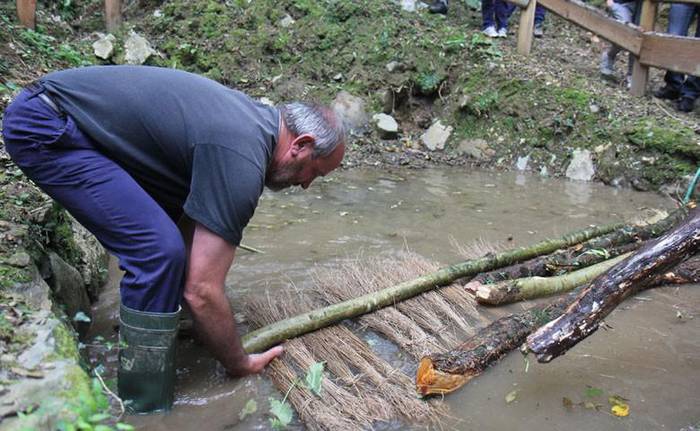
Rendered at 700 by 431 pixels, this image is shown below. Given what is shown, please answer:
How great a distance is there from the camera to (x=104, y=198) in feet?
7.03

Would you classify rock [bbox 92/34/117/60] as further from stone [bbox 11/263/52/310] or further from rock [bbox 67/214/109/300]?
stone [bbox 11/263/52/310]

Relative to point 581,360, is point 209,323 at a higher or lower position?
higher

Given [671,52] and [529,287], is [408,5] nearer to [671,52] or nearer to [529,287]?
[671,52]

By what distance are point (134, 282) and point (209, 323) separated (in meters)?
0.31

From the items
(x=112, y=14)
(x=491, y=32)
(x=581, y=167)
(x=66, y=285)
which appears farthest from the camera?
(x=491, y=32)

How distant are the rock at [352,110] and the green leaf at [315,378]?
15.6ft

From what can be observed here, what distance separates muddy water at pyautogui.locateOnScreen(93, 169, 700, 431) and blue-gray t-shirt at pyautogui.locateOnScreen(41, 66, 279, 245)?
0.83 m

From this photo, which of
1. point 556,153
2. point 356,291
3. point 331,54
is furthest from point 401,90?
point 356,291

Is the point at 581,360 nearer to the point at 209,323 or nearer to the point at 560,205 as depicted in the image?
the point at 209,323

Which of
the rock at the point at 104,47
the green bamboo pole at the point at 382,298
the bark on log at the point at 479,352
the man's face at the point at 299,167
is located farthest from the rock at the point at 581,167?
the rock at the point at 104,47

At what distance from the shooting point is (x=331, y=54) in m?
7.45

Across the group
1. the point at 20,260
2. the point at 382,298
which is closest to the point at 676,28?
the point at 382,298

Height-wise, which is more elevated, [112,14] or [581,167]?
[112,14]

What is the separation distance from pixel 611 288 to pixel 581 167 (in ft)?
13.3
